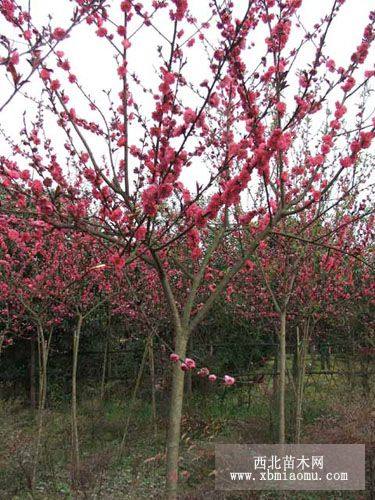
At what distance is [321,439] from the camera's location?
511cm

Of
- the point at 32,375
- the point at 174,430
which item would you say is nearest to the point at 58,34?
the point at 174,430

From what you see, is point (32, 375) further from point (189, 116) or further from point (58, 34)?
point (58, 34)

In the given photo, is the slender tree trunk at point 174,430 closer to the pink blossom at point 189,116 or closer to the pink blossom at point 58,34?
the pink blossom at point 189,116

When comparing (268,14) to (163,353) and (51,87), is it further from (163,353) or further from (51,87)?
(163,353)

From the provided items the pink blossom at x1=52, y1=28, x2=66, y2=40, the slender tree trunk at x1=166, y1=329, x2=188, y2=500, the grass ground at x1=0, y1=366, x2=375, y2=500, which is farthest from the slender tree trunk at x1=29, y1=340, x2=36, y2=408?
the pink blossom at x1=52, y1=28, x2=66, y2=40

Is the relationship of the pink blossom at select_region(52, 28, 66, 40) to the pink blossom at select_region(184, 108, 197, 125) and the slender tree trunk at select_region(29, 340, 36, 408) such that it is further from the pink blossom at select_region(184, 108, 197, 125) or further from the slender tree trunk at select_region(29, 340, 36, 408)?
the slender tree trunk at select_region(29, 340, 36, 408)

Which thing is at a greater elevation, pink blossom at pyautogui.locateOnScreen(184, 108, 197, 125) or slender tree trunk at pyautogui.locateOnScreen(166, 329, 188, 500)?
pink blossom at pyautogui.locateOnScreen(184, 108, 197, 125)

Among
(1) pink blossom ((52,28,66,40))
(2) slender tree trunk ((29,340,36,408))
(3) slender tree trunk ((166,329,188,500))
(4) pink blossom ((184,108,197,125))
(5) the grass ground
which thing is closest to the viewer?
(1) pink blossom ((52,28,66,40))

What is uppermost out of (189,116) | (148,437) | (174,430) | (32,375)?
(189,116)

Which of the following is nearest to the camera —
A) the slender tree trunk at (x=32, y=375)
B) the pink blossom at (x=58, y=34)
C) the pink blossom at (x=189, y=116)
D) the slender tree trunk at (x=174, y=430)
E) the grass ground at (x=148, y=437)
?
the pink blossom at (x=58, y=34)

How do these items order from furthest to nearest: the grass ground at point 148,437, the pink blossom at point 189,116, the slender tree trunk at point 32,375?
the slender tree trunk at point 32,375, the grass ground at point 148,437, the pink blossom at point 189,116

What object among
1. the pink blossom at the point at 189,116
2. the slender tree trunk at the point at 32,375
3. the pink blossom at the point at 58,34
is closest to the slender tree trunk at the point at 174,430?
the pink blossom at the point at 189,116

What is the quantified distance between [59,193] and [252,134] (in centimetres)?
114

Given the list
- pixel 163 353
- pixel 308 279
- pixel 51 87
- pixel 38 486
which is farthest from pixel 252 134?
pixel 163 353
